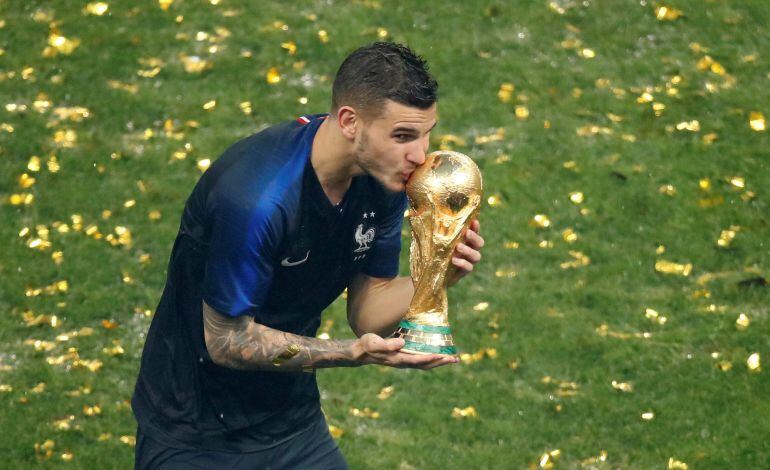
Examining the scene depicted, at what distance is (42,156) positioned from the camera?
11.6 metres

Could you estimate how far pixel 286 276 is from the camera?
5457 millimetres

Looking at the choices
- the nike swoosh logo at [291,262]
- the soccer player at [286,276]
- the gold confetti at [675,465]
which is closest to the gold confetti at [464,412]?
the gold confetti at [675,465]

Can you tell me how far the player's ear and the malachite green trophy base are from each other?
757 mm

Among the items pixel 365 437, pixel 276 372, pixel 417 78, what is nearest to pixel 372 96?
pixel 417 78

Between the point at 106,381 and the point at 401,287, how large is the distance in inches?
163

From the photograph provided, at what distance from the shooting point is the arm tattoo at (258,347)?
5.18 meters

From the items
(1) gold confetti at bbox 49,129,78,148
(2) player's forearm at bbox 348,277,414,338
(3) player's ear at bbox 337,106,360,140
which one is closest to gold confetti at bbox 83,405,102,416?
(1) gold confetti at bbox 49,129,78,148

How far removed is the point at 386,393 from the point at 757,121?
4630 mm

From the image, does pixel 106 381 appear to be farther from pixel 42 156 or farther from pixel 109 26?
pixel 109 26

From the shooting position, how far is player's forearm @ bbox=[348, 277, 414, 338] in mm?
5711

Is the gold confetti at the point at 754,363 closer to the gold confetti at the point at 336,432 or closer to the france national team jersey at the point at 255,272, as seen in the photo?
the gold confetti at the point at 336,432

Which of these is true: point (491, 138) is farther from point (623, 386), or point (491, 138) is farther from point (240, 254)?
point (240, 254)

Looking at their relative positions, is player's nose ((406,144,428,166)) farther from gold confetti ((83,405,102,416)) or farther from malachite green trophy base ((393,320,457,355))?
gold confetti ((83,405,102,416))

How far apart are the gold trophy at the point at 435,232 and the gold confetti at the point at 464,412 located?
3.87 m
